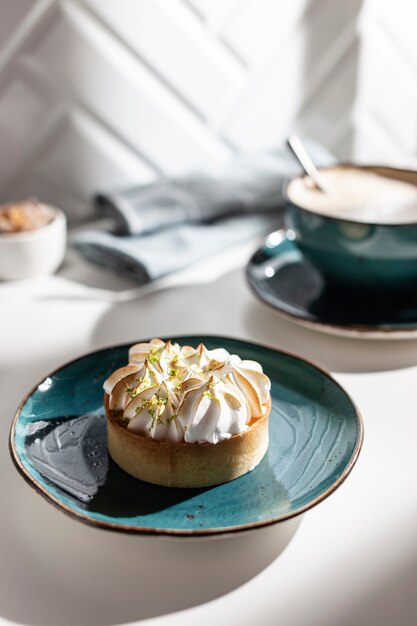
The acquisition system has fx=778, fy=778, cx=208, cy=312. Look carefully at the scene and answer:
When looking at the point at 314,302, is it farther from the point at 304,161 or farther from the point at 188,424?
the point at 188,424

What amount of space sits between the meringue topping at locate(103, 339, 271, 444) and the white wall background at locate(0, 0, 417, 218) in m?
0.60

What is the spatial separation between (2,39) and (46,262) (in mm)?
318

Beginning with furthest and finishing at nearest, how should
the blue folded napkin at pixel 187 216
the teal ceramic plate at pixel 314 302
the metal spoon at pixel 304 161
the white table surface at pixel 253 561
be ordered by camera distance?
the blue folded napkin at pixel 187 216 < the metal spoon at pixel 304 161 < the teal ceramic plate at pixel 314 302 < the white table surface at pixel 253 561

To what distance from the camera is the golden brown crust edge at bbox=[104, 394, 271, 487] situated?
1.96 feet

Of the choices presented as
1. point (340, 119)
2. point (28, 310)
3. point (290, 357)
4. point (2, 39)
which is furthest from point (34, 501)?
point (340, 119)

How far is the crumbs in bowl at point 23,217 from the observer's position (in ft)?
3.28

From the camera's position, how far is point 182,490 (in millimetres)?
604

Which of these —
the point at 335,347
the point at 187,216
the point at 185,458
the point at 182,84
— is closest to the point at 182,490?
the point at 185,458

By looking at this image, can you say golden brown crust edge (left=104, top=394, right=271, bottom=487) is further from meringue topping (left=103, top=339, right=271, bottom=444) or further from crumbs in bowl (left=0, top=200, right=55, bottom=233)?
crumbs in bowl (left=0, top=200, right=55, bottom=233)

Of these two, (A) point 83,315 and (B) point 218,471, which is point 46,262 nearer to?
(A) point 83,315

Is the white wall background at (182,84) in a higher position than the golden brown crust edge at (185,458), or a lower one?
higher

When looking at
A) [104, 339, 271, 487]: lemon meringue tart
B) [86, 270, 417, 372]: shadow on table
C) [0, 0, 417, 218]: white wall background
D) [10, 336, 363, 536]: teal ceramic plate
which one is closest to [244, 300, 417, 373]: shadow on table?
[86, 270, 417, 372]: shadow on table

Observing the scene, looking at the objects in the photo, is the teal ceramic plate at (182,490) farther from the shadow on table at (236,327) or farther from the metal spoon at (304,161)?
the metal spoon at (304,161)

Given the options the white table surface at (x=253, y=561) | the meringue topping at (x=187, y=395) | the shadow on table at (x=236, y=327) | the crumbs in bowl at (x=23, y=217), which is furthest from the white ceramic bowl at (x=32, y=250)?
the meringue topping at (x=187, y=395)
